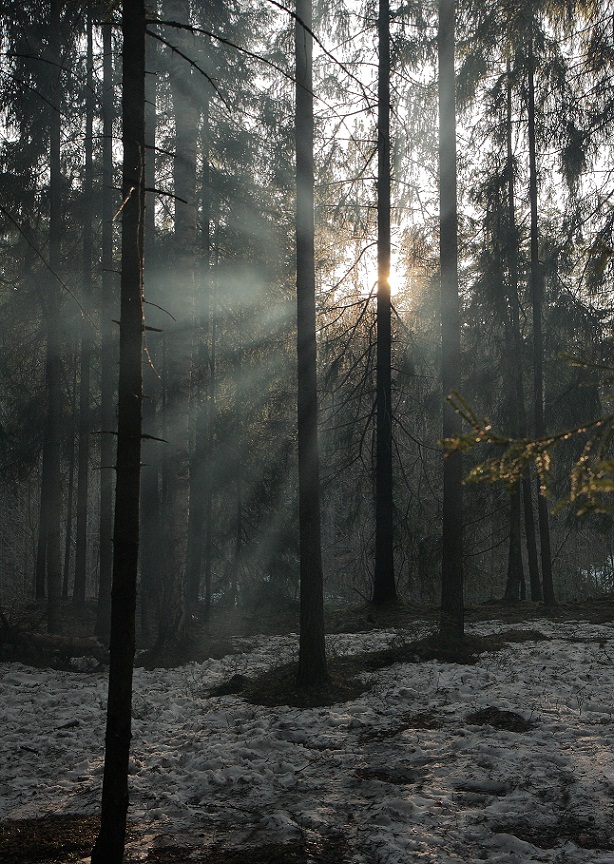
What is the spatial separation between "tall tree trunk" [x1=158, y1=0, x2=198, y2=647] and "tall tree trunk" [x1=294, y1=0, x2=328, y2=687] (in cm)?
294

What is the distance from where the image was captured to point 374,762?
19.6ft

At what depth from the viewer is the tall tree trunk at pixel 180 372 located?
11234mm

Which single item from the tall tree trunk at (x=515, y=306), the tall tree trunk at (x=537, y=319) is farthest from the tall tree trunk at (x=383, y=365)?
the tall tree trunk at (x=537, y=319)

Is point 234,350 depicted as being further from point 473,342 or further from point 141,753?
point 141,753

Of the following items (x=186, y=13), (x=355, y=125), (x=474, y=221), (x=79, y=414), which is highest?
(x=186, y=13)

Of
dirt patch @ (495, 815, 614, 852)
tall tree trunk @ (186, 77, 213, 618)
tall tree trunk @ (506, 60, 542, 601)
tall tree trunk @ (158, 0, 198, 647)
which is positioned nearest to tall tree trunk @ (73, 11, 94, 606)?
tall tree trunk @ (158, 0, 198, 647)

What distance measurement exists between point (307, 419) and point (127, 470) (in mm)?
4145

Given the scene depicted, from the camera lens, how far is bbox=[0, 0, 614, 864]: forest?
37.8 feet

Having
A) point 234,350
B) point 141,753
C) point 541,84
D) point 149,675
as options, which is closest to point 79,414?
point 234,350

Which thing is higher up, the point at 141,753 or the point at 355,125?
the point at 355,125

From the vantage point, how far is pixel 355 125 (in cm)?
1375

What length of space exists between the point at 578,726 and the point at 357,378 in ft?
31.0

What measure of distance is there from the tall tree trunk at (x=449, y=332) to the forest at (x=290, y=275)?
4 cm

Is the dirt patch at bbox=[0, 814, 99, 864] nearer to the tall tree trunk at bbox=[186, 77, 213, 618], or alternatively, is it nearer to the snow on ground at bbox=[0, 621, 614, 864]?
the snow on ground at bbox=[0, 621, 614, 864]
